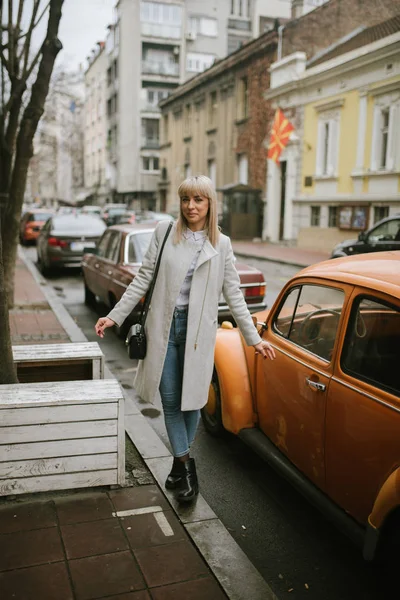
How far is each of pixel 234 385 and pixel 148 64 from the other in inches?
2213

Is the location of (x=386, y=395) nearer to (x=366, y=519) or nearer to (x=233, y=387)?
(x=366, y=519)

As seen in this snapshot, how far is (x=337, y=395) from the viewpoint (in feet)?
10.6

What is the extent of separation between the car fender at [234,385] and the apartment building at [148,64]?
50710 mm

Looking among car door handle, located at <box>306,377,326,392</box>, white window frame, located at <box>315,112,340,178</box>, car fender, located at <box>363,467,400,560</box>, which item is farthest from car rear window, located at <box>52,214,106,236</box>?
car fender, located at <box>363,467,400,560</box>

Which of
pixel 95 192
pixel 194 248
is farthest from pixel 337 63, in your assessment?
pixel 95 192

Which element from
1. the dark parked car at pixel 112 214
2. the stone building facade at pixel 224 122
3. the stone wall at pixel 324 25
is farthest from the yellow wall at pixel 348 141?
the dark parked car at pixel 112 214

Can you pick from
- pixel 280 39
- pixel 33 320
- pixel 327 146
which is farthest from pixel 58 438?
pixel 280 39

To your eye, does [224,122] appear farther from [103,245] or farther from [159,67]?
[103,245]

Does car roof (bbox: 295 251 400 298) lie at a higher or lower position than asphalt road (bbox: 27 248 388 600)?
higher

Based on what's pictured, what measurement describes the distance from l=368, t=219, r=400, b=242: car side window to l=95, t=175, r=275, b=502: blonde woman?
11.3 meters

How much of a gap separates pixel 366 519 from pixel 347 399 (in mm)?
593

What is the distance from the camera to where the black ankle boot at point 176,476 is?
12.9 feet

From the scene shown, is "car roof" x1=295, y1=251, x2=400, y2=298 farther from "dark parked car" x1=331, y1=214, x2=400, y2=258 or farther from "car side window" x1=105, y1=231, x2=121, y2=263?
"dark parked car" x1=331, y1=214, x2=400, y2=258

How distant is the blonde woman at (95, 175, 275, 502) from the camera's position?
360cm
